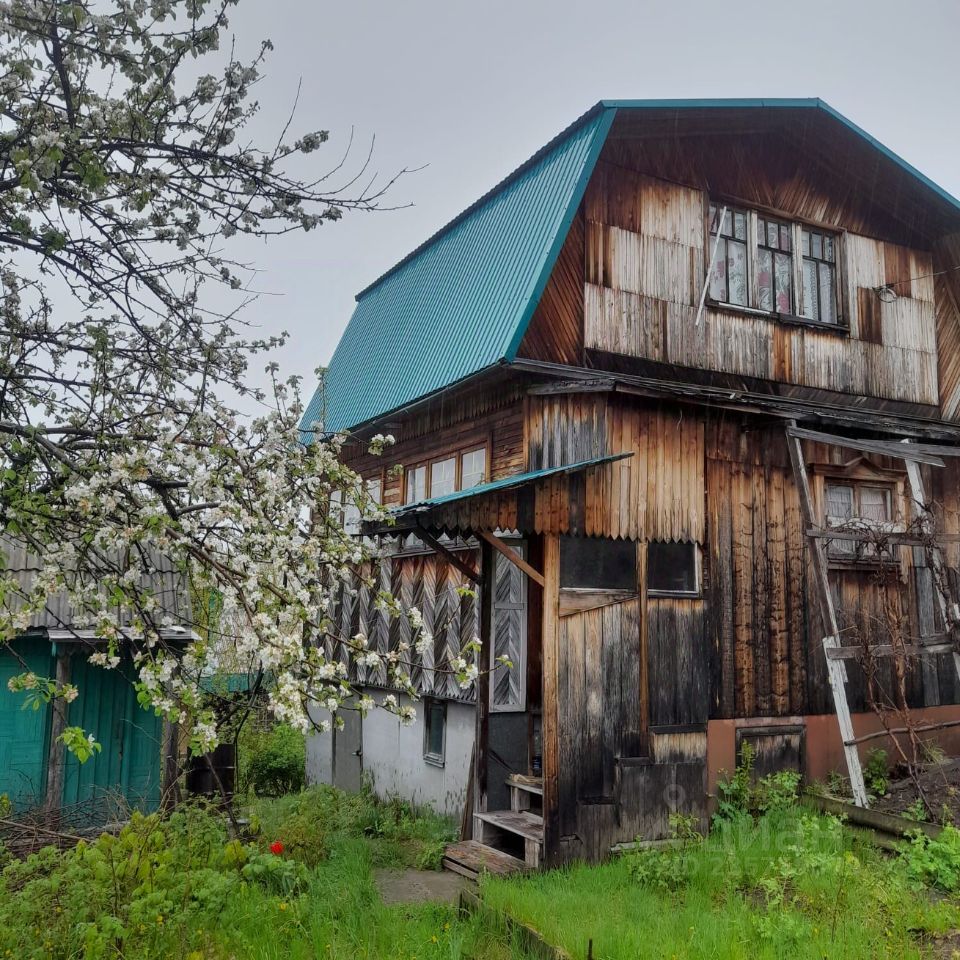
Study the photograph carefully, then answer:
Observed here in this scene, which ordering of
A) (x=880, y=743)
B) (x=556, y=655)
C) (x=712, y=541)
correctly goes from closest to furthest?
(x=556, y=655)
(x=712, y=541)
(x=880, y=743)

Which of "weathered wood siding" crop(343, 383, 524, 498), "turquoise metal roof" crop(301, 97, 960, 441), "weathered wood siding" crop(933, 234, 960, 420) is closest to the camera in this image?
"turquoise metal roof" crop(301, 97, 960, 441)

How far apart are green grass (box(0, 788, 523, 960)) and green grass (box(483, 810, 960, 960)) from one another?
724 millimetres

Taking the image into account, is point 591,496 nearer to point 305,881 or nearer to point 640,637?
point 640,637

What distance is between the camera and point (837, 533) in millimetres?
10133

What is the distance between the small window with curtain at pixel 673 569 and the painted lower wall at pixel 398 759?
296 cm

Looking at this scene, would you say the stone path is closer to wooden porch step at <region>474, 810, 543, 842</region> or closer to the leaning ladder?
wooden porch step at <region>474, 810, 543, 842</region>

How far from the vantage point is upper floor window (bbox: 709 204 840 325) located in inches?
440

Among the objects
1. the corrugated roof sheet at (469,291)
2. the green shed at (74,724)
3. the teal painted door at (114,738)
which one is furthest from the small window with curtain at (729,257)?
the teal painted door at (114,738)

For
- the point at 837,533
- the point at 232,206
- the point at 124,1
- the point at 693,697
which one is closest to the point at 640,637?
the point at 693,697

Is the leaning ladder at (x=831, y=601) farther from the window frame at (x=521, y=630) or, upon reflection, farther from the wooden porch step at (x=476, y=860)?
the wooden porch step at (x=476, y=860)

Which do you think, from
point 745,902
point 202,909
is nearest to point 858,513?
point 745,902

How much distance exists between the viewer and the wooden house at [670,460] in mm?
9430

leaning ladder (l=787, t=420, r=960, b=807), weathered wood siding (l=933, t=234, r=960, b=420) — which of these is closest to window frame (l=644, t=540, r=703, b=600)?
leaning ladder (l=787, t=420, r=960, b=807)

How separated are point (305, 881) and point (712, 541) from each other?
5608mm
